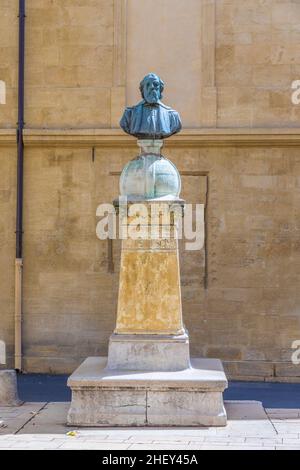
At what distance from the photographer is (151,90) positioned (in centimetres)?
1021

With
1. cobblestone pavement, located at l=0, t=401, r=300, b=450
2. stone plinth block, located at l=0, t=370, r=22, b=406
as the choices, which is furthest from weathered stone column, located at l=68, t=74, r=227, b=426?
stone plinth block, located at l=0, t=370, r=22, b=406

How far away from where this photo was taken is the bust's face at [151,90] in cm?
1018

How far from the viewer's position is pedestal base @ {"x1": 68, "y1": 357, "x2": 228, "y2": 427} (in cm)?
924

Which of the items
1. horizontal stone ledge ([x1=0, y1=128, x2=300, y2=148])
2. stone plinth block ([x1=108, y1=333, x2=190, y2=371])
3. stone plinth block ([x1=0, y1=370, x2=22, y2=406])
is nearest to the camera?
stone plinth block ([x1=108, y1=333, x2=190, y2=371])

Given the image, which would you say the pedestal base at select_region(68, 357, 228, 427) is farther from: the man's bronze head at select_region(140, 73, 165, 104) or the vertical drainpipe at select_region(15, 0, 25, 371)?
the vertical drainpipe at select_region(15, 0, 25, 371)

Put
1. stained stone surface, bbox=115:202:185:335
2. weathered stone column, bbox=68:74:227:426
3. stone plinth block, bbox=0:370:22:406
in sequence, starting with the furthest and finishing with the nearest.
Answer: stone plinth block, bbox=0:370:22:406 → stained stone surface, bbox=115:202:185:335 → weathered stone column, bbox=68:74:227:426

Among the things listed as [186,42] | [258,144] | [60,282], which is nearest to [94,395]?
[60,282]

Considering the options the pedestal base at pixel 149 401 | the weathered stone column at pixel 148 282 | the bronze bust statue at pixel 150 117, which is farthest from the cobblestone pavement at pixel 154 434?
the bronze bust statue at pixel 150 117

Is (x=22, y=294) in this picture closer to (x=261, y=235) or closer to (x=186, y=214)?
(x=186, y=214)

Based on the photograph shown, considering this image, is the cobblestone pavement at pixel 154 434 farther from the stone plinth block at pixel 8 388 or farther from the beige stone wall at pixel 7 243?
the beige stone wall at pixel 7 243

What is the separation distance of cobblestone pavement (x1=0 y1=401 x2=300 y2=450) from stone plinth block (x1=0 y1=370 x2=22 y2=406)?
40 cm

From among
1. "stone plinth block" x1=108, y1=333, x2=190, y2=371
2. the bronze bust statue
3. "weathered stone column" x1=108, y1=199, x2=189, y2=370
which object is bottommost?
"stone plinth block" x1=108, y1=333, x2=190, y2=371

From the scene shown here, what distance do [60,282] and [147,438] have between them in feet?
20.4

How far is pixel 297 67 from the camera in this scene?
47.1 feet
